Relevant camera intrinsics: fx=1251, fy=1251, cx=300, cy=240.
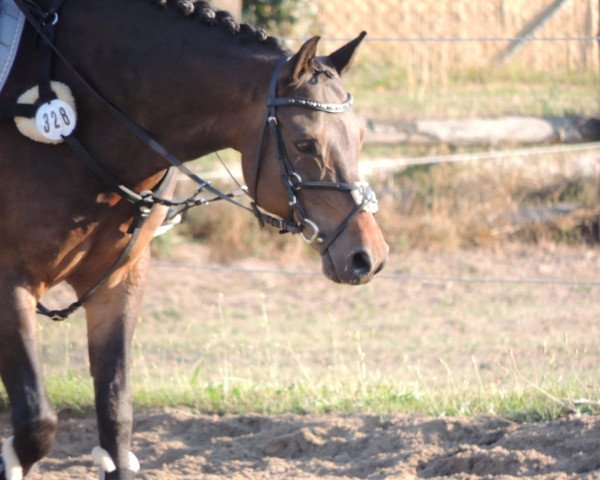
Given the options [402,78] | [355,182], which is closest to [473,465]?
[355,182]

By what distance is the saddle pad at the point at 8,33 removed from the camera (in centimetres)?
431

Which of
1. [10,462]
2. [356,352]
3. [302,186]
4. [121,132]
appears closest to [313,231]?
[302,186]

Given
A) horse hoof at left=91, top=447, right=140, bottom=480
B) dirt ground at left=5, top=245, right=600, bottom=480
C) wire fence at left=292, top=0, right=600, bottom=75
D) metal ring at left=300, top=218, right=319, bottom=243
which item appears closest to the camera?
metal ring at left=300, top=218, right=319, bottom=243

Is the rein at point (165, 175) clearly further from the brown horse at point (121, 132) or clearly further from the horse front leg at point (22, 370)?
the horse front leg at point (22, 370)

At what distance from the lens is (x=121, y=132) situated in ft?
14.3

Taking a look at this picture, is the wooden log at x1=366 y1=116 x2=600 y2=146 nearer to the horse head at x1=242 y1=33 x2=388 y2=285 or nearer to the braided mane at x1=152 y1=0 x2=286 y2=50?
the braided mane at x1=152 y1=0 x2=286 y2=50

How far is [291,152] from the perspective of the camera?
13.3 ft

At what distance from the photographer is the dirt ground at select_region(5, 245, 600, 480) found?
504 cm

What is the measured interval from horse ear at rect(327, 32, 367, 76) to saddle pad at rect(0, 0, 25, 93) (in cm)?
110

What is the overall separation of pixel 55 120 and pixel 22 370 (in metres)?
0.86

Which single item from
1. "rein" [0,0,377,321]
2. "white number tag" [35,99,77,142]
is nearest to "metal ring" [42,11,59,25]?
"rein" [0,0,377,321]

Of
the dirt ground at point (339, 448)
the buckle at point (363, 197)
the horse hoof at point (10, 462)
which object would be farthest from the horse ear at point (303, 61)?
the dirt ground at point (339, 448)

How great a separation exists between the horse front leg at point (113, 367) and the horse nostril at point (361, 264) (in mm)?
1137

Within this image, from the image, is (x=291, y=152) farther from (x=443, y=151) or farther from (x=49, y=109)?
(x=443, y=151)
